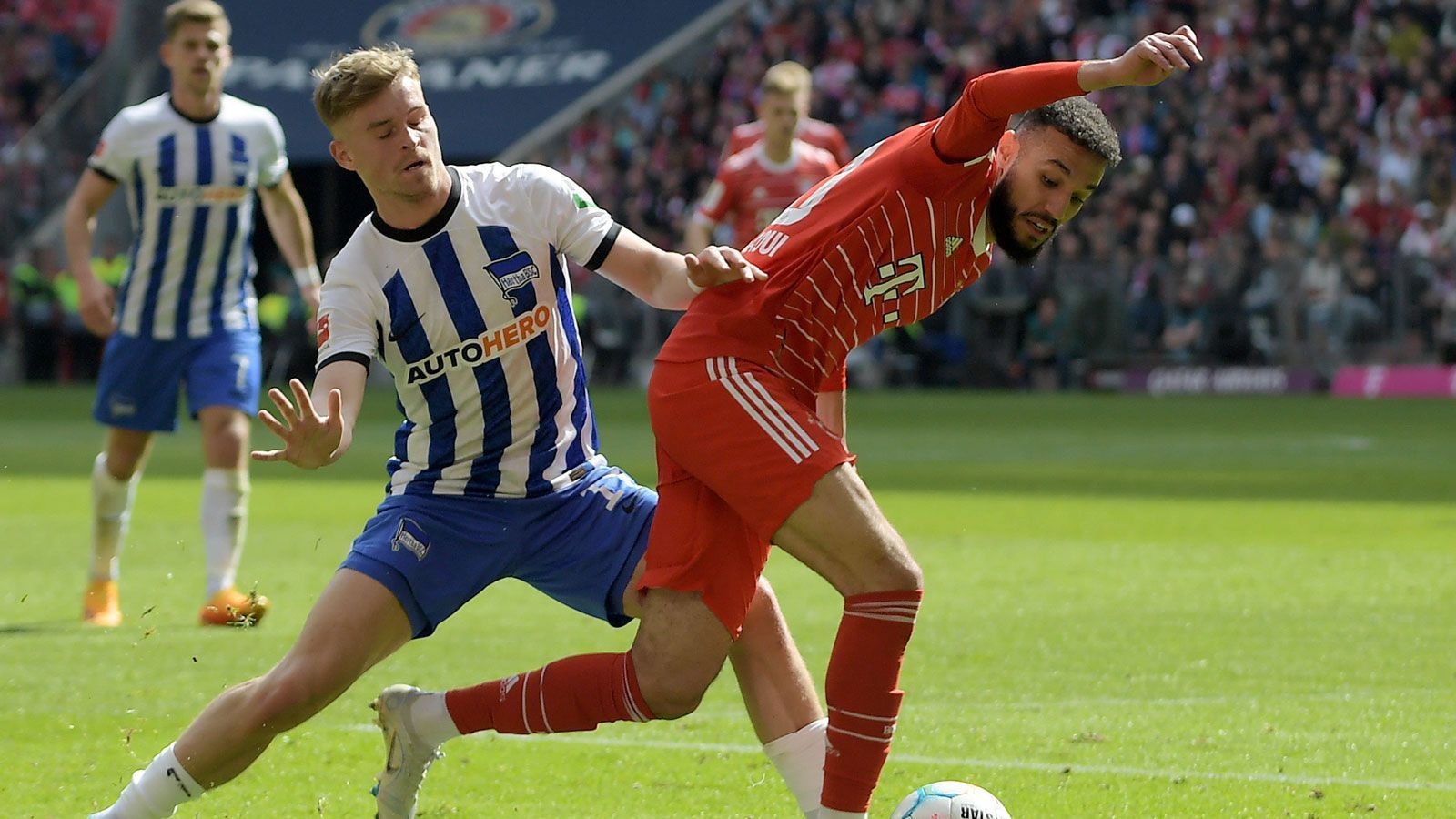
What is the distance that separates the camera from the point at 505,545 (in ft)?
15.3

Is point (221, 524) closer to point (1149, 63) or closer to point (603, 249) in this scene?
point (603, 249)

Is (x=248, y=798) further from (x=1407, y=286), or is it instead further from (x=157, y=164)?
(x=1407, y=286)

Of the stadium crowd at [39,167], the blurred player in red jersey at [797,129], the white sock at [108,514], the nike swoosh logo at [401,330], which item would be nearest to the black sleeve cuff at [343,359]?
the nike swoosh logo at [401,330]

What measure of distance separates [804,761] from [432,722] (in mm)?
900

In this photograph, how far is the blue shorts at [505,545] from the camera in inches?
179

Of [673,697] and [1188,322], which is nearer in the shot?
[673,697]

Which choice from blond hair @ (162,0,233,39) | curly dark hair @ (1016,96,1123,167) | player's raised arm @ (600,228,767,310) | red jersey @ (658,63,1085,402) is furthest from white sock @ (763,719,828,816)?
blond hair @ (162,0,233,39)

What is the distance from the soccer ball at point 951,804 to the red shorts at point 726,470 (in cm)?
55

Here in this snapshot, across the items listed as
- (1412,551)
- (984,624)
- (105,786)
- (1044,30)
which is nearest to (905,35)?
(1044,30)

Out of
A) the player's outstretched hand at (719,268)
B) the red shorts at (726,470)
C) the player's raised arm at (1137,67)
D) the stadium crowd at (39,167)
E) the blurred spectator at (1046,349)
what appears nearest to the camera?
the player's raised arm at (1137,67)

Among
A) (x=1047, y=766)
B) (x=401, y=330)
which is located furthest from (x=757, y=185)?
(x=401, y=330)

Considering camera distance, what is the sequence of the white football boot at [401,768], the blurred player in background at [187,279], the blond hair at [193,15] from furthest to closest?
the blurred player in background at [187,279], the blond hair at [193,15], the white football boot at [401,768]

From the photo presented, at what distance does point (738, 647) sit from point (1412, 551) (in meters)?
6.13

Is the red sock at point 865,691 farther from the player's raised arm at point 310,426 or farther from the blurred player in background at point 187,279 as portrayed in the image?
the blurred player in background at point 187,279
